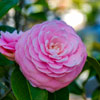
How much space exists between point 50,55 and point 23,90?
11 centimetres

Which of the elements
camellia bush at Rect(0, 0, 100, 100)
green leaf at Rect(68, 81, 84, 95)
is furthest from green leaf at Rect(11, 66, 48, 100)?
green leaf at Rect(68, 81, 84, 95)

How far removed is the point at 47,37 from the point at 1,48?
10cm

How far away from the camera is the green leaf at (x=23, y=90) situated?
623mm

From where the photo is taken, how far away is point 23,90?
0.64m

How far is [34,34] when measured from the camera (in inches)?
23.8

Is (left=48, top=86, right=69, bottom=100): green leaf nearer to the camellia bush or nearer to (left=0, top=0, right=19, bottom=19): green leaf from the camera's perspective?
the camellia bush

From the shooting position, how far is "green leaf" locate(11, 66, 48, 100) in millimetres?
623

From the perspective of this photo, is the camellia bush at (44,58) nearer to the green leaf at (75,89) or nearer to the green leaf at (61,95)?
the green leaf at (61,95)

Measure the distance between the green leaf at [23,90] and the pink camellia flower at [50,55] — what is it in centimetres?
2

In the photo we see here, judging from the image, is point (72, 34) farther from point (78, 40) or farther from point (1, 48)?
point (1, 48)

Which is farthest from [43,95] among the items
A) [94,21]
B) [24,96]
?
[94,21]

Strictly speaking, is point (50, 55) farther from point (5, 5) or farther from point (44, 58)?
point (5, 5)

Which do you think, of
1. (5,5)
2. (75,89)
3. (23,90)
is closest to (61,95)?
(23,90)

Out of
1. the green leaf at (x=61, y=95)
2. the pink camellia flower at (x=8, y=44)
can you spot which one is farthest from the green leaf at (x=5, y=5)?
the green leaf at (x=61, y=95)
